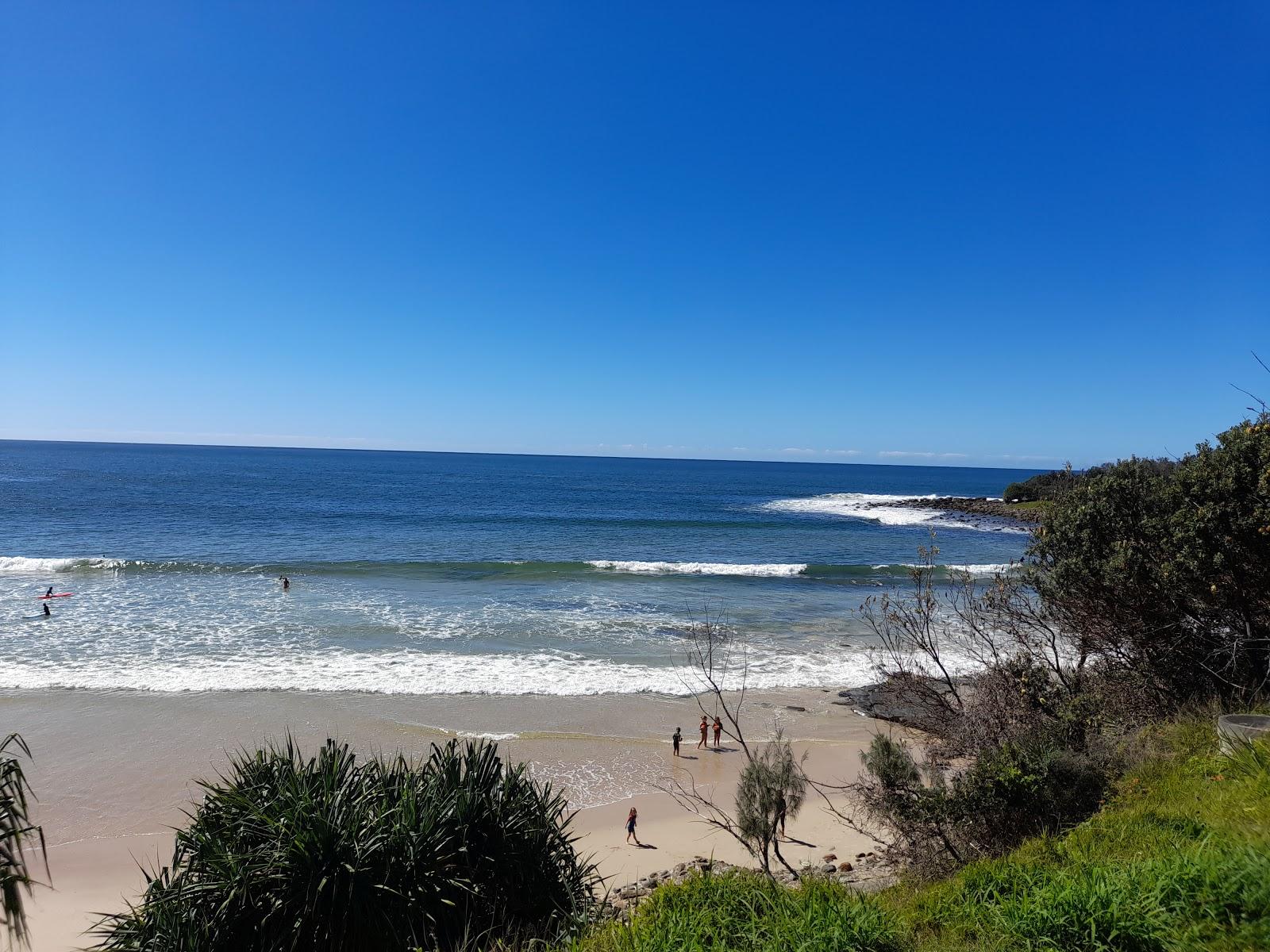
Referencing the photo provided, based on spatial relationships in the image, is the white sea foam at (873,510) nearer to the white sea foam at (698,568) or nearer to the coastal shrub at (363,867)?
the white sea foam at (698,568)

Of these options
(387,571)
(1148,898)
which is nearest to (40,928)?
(1148,898)

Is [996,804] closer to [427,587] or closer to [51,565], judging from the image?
[427,587]

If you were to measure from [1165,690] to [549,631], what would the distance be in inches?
742

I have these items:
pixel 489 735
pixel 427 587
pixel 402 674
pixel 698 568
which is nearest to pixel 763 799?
pixel 489 735

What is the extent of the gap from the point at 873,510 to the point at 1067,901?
244 ft

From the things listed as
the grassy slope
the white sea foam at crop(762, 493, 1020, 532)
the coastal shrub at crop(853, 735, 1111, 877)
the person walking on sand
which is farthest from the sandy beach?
the white sea foam at crop(762, 493, 1020, 532)

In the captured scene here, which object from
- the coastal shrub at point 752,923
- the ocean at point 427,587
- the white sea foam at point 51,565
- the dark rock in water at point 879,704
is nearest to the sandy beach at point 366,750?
the dark rock in water at point 879,704

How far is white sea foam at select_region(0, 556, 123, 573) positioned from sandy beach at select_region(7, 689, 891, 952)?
1994 centimetres

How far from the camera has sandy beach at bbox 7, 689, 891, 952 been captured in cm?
1146

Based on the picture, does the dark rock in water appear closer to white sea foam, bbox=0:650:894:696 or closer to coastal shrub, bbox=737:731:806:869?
white sea foam, bbox=0:650:894:696

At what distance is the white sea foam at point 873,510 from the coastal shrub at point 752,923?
2348 inches

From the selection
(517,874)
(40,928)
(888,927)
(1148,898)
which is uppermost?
(1148,898)

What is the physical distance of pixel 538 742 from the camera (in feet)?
52.6

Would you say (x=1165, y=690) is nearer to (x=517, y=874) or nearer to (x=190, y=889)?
(x=517, y=874)
